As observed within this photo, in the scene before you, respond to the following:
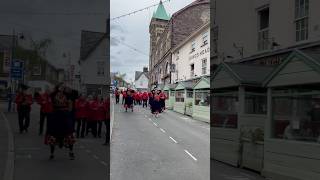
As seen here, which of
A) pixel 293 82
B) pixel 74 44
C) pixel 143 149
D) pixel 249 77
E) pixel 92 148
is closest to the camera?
pixel 74 44

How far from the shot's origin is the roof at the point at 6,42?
117 inches

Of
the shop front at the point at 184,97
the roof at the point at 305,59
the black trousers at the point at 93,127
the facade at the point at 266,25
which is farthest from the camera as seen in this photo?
the roof at the point at 305,59

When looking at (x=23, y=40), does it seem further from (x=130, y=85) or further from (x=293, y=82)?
(x=293, y=82)

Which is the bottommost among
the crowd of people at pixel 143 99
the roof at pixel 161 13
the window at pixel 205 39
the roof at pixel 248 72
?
the crowd of people at pixel 143 99

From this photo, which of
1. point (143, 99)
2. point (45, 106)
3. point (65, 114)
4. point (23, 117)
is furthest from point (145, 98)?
point (23, 117)

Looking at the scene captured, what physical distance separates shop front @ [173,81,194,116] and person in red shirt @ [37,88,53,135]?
91 centimetres

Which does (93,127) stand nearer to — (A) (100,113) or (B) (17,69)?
(A) (100,113)

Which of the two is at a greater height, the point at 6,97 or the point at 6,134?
the point at 6,97

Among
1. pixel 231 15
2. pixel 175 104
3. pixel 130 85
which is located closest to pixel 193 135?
pixel 175 104

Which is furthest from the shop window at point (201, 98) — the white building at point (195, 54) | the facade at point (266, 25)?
the facade at point (266, 25)

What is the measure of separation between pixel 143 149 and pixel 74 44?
100 centimetres

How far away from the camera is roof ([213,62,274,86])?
133 inches

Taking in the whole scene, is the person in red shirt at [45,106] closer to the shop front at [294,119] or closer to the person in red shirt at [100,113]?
the person in red shirt at [100,113]

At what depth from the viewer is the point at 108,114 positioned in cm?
296
